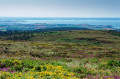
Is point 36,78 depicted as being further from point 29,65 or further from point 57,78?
point 29,65

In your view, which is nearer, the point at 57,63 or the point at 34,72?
the point at 34,72

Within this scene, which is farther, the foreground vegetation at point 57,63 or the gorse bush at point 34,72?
the foreground vegetation at point 57,63

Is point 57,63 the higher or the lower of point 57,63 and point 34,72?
the lower

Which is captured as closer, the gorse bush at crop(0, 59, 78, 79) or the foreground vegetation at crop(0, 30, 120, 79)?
the gorse bush at crop(0, 59, 78, 79)

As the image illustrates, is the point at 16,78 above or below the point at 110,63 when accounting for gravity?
above

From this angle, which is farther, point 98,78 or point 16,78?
point 98,78

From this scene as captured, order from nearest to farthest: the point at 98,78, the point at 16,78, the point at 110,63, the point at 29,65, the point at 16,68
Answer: the point at 16,78 → the point at 98,78 → the point at 16,68 → the point at 29,65 → the point at 110,63

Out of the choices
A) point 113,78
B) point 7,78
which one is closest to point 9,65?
point 7,78

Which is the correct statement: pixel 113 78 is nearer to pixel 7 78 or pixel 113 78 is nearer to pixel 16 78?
pixel 16 78

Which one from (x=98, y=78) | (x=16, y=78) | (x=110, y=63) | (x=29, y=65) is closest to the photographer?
(x=16, y=78)
